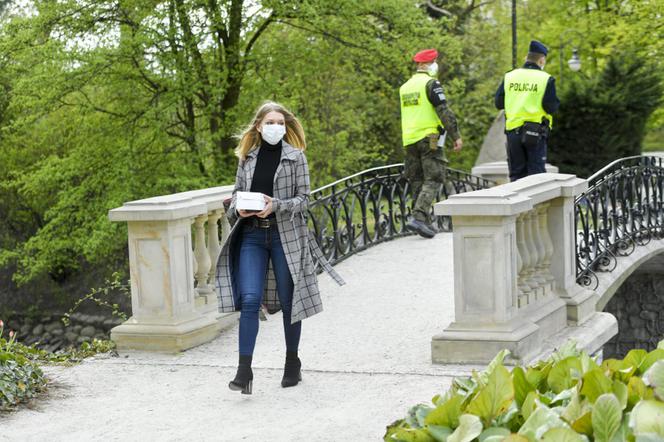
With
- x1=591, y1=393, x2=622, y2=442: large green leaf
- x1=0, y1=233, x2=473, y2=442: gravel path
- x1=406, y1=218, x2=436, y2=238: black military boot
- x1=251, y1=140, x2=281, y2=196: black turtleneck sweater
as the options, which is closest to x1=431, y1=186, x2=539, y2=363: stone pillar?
x1=0, y1=233, x2=473, y2=442: gravel path

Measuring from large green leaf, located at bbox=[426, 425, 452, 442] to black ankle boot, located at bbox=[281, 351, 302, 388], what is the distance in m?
3.23

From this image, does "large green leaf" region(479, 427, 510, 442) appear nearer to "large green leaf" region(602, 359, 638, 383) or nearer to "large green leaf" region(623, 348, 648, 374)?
"large green leaf" region(602, 359, 638, 383)

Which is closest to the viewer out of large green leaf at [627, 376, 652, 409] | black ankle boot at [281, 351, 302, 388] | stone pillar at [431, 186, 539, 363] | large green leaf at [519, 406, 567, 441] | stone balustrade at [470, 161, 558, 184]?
large green leaf at [519, 406, 567, 441]

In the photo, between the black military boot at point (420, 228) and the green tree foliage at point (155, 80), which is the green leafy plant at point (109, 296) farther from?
the black military boot at point (420, 228)

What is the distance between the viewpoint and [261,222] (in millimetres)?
6574

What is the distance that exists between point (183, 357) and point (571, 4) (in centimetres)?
2924

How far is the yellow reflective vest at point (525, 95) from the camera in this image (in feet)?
35.4

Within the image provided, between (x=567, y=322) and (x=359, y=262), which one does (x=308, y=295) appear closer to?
(x=567, y=322)

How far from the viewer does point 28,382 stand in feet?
22.2

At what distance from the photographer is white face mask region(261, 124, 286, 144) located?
6492mm

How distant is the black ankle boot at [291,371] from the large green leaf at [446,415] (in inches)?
125

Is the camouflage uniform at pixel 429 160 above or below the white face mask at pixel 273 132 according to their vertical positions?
below

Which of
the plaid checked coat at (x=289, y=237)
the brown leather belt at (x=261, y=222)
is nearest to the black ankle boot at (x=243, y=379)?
the plaid checked coat at (x=289, y=237)

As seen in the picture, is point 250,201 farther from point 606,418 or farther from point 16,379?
point 606,418
